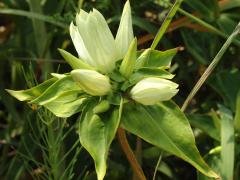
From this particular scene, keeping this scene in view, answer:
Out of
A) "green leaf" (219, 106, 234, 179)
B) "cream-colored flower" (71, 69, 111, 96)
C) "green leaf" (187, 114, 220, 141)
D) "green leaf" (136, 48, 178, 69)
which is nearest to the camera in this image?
"cream-colored flower" (71, 69, 111, 96)

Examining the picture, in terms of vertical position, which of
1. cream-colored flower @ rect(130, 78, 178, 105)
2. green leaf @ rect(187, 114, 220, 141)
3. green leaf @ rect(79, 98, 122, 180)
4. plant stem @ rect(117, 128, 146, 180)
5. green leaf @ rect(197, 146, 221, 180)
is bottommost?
green leaf @ rect(197, 146, 221, 180)

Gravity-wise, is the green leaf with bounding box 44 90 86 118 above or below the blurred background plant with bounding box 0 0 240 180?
above

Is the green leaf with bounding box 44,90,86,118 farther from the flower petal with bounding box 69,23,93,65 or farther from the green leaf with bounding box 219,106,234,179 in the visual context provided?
the green leaf with bounding box 219,106,234,179

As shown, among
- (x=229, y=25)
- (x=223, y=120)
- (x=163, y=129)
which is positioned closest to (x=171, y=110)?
(x=163, y=129)

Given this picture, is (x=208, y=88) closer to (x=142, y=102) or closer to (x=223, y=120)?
(x=223, y=120)

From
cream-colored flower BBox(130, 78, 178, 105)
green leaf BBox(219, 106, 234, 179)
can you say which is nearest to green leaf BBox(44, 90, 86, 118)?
cream-colored flower BBox(130, 78, 178, 105)

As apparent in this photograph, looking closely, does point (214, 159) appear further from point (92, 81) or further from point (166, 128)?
point (92, 81)

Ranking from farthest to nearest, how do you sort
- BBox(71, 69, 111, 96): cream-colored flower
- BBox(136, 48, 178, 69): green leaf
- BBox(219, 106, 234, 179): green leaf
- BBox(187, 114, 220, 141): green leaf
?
1. BBox(187, 114, 220, 141): green leaf
2. BBox(219, 106, 234, 179): green leaf
3. BBox(136, 48, 178, 69): green leaf
4. BBox(71, 69, 111, 96): cream-colored flower

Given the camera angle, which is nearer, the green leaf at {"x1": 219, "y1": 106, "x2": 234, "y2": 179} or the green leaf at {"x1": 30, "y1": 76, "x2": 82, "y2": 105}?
the green leaf at {"x1": 30, "y1": 76, "x2": 82, "y2": 105}
